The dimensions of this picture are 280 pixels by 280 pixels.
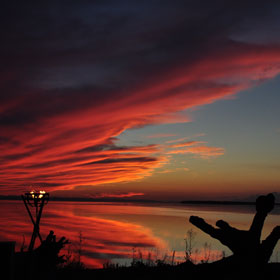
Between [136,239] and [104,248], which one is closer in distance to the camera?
[104,248]

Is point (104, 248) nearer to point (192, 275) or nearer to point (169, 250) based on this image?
point (169, 250)

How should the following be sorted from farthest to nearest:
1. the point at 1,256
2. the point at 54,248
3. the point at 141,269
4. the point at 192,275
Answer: the point at 54,248, the point at 141,269, the point at 192,275, the point at 1,256

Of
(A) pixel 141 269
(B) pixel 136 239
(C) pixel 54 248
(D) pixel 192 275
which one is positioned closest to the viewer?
(D) pixel 192 275

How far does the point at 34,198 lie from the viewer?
12.5 meters

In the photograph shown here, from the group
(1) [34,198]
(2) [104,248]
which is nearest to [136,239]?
(2) [104,248]

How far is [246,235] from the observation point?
6.78 m

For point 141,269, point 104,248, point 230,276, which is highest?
point 230,276

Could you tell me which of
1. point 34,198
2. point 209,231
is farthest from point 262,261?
point 34,198

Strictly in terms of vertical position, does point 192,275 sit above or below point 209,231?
below

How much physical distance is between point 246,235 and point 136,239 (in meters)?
28.6

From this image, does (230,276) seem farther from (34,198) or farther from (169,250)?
(169,250)

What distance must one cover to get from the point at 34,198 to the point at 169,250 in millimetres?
17097

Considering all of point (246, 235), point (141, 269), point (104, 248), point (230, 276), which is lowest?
point (104, 248)

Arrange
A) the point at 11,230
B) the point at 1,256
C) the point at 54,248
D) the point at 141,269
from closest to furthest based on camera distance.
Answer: the point at 1,256, the point at 141,269, the point at 54,248, the point at 11,230
